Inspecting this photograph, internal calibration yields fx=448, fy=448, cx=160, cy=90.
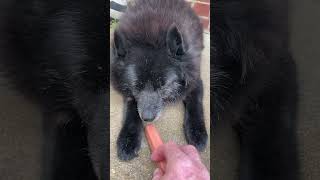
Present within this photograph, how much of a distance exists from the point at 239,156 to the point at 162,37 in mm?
318

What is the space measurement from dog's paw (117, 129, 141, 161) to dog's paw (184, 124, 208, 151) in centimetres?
11

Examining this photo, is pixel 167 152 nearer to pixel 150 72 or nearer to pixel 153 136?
pixel 153 136

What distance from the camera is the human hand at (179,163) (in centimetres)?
90

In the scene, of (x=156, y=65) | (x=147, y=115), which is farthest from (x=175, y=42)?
(x=147, y=115)

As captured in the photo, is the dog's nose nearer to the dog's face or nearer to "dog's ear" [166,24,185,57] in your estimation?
the dog's face

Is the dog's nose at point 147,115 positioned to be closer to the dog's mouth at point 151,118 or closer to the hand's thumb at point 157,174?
the dog's mouth at point 151,118

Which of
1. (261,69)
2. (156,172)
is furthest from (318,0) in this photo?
(156,172)

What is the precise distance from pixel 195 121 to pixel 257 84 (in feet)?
0.55

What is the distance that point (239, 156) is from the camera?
1.01 meters

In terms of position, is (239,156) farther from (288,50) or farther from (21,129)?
(21,129)

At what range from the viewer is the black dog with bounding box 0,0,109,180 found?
975 millimetres

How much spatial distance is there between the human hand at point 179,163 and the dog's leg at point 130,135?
48 millimetres

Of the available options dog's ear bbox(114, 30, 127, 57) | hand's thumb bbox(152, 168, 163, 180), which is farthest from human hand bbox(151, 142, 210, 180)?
dog's ear bbox(114, 30, 127, 57)

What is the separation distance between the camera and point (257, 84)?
40.0 inches
